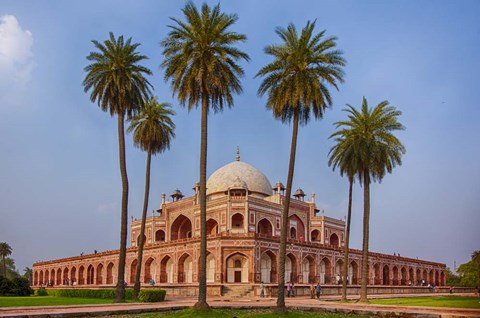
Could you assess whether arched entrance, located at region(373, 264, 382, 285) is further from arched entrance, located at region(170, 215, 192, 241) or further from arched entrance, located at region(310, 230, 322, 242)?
arched entrance, located at region(170, 215, 192, 241)

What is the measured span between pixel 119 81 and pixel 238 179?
34919mm

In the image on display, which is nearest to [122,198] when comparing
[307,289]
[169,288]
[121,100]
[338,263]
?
[121,100]

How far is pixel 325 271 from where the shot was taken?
62.0m

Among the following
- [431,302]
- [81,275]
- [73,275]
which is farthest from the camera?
[73,275]

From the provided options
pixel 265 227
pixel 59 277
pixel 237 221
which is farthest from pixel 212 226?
pixel 59 277

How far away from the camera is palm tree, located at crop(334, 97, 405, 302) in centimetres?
3606

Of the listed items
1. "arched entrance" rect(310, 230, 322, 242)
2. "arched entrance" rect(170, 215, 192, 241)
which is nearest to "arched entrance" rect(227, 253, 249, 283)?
"arched entrance" rect(170, 215, 192, 241)

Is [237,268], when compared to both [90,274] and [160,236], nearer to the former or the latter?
[160,236]

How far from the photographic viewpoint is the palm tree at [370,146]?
1420 inches

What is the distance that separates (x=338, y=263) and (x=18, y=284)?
37.9 m

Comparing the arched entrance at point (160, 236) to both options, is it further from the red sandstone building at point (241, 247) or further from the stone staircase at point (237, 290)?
the stone staircase at point (237, 290)

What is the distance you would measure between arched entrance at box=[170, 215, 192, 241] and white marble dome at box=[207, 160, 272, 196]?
5434 millimetres

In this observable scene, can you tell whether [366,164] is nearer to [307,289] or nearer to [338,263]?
[307,289]

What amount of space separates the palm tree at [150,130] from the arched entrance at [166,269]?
2175 cm
